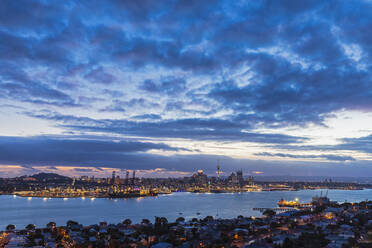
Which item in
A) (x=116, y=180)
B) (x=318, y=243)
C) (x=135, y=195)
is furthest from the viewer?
(x=116, y=180)

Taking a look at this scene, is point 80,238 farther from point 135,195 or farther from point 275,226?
point 135,195

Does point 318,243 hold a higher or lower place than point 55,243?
higher

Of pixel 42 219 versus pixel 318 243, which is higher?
pixel 318 243

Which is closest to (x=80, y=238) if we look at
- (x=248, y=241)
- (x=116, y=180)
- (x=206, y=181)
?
(x=248, y=241)

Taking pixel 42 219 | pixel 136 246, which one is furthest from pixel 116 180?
pixel 136 246

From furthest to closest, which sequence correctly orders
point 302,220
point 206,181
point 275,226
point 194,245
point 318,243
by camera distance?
1. point 206,181
2. point 302,220
3. point 275,226
4. point 194,245
5. point 318,243

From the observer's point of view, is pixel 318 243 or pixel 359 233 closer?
pixel 318 243

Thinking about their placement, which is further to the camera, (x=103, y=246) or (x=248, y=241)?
(x=248, y=241)

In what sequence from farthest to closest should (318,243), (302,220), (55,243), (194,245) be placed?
1. (302,220)
2. (55,243)
3. (194,245)
4. (318,243)

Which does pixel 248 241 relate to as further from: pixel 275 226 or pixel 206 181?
pixel 206 181
